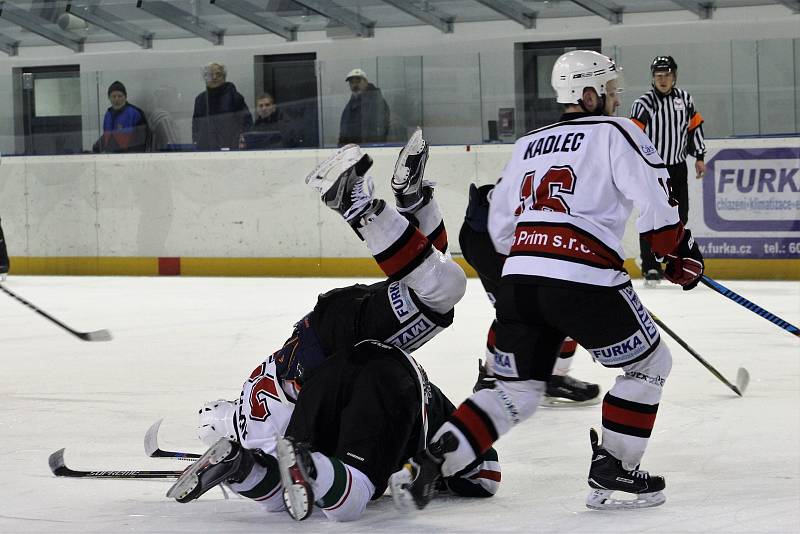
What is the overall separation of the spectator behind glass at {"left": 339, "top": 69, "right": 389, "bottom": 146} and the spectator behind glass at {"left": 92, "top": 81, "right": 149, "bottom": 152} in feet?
5.31

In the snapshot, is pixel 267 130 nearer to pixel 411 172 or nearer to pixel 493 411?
pixel 411 172

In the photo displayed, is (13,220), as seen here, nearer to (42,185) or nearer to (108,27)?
(42,185)

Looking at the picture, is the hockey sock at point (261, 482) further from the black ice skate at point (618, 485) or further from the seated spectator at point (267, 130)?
the seated spectator at point (267, 130)

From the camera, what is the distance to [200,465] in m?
2.23

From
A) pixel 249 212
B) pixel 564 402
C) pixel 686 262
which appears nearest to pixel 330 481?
pixel 686 262

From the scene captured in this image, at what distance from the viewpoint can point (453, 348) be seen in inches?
201

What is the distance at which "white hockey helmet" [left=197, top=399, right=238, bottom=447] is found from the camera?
268 centimetres

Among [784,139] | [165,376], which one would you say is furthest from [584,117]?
[784,139]

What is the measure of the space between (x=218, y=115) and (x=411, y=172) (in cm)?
686

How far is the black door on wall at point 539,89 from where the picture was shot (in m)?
8.49

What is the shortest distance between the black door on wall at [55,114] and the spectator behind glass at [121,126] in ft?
0.86

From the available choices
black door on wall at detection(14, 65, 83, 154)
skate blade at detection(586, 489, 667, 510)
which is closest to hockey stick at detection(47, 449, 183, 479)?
skate blade at detection(586, 489, 667, 510)

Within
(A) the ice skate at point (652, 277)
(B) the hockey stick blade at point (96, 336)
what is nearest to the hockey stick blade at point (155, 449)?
(B) the hockey stick blade at point (96, 336)

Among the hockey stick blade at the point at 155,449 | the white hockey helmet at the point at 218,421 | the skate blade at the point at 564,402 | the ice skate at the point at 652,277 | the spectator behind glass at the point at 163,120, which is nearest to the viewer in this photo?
the white hockey helmet at the point at 218,421
